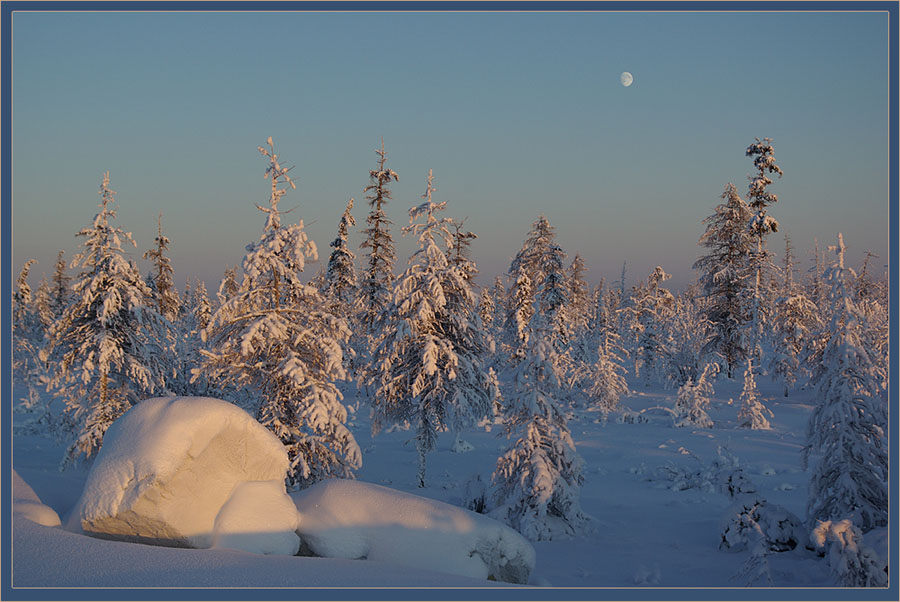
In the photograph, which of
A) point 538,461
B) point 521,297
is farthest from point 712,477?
point 521,297

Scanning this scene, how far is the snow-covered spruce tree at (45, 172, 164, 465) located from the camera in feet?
52.1

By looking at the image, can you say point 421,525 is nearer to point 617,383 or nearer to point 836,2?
point 836,2

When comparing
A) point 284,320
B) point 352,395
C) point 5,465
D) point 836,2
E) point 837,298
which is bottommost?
point 352,395

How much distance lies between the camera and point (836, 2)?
284 inches

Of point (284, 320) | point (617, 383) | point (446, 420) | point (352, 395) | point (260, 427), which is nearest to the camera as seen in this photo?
point (260, 427)

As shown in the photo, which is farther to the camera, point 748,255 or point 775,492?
point 748,255

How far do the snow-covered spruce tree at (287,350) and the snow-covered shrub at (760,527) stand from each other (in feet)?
28.6

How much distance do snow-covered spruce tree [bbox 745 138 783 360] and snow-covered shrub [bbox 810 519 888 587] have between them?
23155mm

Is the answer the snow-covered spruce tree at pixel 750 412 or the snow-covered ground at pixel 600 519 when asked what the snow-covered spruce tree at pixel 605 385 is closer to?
the snow-covered ground at pixel 600 519

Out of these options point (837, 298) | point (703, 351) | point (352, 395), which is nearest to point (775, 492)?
point (837, 298)

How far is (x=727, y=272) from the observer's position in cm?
3391

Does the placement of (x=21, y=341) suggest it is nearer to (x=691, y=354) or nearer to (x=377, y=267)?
(x=377, y=267)

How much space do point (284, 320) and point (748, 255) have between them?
2783 cm

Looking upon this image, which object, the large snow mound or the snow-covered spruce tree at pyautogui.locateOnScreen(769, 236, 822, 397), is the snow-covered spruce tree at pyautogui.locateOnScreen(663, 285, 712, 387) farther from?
the large snow mound
